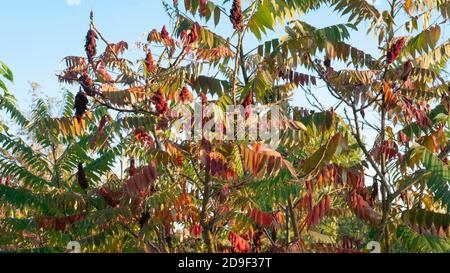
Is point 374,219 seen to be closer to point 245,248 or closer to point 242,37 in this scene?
point 245,248

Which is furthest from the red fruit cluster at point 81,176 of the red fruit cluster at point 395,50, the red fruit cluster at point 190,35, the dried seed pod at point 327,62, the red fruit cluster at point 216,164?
the red fruit cluster at point 395,50

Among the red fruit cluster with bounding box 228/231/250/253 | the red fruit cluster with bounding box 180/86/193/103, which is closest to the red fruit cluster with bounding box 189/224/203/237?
the red fruit cluster with bounding box 228/231/250/253

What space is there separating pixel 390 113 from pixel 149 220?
2.79 meters

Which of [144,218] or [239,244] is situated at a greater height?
[144,218]

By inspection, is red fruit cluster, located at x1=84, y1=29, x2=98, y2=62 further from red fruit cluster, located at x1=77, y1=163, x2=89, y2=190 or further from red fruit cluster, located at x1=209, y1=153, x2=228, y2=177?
red fruit cluster, located at x1=209, y1=153, x2=228, y2=177

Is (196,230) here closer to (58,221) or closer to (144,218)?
(144,218)

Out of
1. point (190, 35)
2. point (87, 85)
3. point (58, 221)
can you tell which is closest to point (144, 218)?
point (58, 221)

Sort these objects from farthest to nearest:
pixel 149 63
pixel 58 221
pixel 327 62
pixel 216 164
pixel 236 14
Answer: pixel 327 62 < pixel 149 63 < pixel 58 221 < pixel 236 14 < pixel 216 164

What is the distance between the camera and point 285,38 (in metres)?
5.80

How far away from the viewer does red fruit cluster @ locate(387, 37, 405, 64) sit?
560 cm

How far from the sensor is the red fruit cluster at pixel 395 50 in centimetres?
560

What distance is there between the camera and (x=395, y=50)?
5664 millimetres
